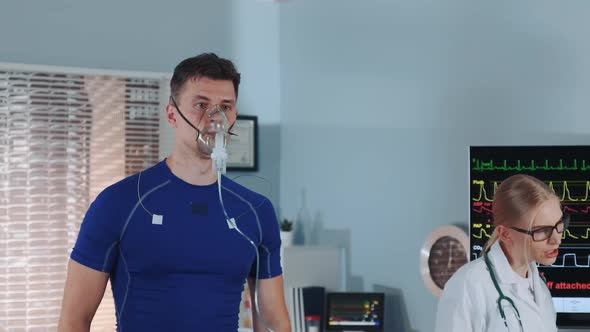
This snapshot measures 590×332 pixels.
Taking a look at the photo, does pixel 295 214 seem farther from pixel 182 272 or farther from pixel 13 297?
pixel 182 272

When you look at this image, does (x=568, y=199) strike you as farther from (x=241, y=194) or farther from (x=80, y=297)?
(x=80, y=297)

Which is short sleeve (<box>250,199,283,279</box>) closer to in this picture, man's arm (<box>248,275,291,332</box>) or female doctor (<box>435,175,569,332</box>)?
man's arm (<box>248,275,291,332</box>)

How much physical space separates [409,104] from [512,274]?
5.89ft

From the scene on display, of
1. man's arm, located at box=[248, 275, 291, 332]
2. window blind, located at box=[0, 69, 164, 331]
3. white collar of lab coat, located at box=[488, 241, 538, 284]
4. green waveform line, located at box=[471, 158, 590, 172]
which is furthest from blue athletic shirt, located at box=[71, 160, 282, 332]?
window blind, located at box=[0, 69, 164, 331]

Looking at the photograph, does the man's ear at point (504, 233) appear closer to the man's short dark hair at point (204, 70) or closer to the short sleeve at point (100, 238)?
the man's short dark hair at point (204, 70)

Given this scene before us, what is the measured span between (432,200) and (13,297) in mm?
1991

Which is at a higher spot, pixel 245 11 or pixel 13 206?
pixel 245 11

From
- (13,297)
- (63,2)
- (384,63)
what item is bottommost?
A: (13,297)

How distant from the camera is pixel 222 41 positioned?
4.79 metres

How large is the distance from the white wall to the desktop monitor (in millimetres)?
149

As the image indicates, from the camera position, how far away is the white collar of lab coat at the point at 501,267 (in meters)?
2.22

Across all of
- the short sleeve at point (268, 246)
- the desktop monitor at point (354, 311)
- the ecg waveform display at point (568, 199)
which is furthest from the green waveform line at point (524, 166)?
the short sleeve at point (268, 246)

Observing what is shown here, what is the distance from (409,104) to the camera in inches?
155

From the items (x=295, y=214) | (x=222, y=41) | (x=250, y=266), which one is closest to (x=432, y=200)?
(x=295, y=214)
